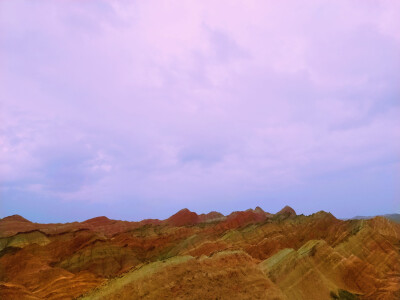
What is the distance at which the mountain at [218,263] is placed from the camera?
2416 cm

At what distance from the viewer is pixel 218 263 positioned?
86.6 ft

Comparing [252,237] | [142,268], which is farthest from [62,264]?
[142,268]

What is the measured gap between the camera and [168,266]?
25.1m

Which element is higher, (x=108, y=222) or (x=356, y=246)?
(x=108, y=222)

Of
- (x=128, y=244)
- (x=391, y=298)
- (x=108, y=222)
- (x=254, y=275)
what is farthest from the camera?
(x=108, y=222)

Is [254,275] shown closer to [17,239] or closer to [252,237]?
[252,237]

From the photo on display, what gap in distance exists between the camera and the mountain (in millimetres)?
24156

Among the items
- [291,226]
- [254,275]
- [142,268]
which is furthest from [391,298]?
[291,226]

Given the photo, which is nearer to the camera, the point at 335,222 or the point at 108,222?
the point at 335,222

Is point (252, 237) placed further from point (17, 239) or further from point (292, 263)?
point (17, 239)

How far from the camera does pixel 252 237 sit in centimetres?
6788

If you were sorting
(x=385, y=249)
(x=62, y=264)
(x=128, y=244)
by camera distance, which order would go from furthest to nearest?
(x=128, y=244) → (x=62, y=264) → (x=385, y=249)

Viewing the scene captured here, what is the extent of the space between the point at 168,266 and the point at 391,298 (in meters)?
19.7

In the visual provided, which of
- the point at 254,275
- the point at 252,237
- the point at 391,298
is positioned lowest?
the point at 391,298
